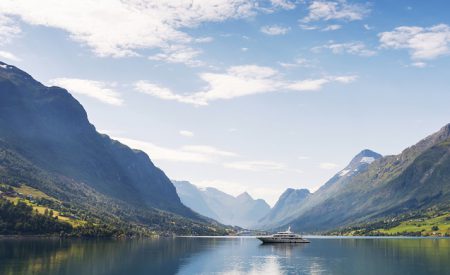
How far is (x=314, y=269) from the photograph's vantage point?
15488 cm

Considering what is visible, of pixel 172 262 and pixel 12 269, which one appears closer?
pixel 12 269

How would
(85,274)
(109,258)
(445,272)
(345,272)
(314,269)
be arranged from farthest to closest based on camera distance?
(109,258)
(314,269)
(345,272)
(445,272)
(85,274)

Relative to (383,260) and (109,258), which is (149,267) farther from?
(383,260)

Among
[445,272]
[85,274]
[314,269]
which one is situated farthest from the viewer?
[314,269]

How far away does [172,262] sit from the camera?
173 metres

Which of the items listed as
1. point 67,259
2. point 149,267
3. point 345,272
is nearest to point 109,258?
point 67,259

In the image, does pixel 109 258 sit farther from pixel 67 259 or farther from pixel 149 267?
pixel 149 267

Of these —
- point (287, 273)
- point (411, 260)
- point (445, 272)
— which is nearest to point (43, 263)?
point (287, 273)

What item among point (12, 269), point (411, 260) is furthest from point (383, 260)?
point (12, 269)

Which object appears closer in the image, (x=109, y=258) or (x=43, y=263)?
(x=43, y=263)

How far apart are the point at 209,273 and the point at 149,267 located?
2168 cm

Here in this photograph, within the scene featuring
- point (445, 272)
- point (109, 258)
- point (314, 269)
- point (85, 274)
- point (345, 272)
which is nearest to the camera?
point (85, 274)

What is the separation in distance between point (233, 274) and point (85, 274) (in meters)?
42.9

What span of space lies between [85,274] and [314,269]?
73417 millimetres
